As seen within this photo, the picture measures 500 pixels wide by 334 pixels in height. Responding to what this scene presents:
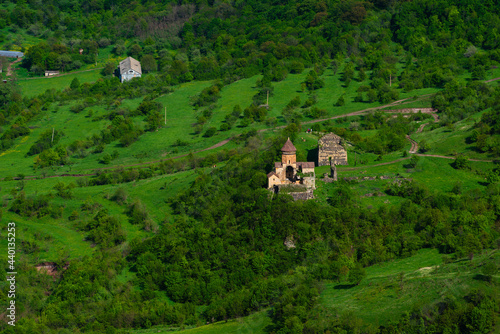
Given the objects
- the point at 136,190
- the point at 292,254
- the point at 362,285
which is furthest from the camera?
the point at 136,190

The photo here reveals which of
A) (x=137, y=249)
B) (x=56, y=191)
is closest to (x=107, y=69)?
(x=56, y=191)

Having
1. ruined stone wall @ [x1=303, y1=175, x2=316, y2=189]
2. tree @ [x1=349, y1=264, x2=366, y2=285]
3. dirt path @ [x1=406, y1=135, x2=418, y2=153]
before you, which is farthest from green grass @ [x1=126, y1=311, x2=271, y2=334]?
dirt path @ [x1=406, y1=135, x2=418, y2=153]

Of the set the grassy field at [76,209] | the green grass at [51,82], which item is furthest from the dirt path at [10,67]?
the grassy field at [76,209]

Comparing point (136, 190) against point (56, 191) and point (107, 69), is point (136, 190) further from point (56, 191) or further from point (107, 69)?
point (107, 69)

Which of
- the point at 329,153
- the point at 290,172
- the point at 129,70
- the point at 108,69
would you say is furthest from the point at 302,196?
the point at 108,69

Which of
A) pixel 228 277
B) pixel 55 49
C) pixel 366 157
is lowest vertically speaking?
pixel 228 277

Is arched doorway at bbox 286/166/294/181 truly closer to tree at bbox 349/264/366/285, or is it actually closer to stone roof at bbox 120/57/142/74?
tree at bbox 349/264/366/285
